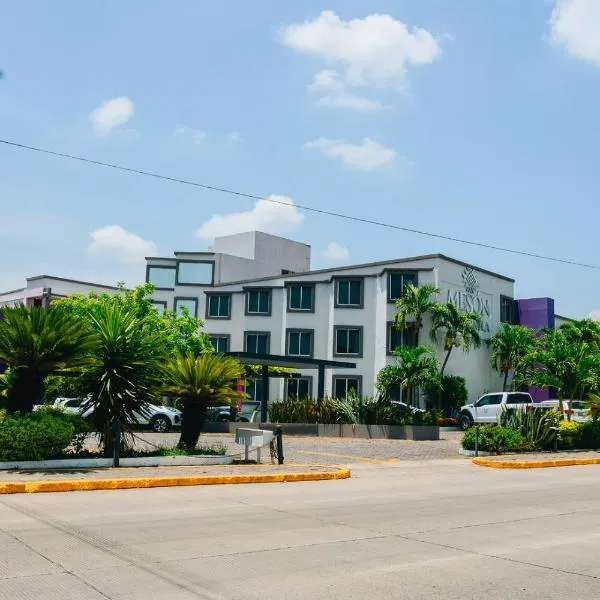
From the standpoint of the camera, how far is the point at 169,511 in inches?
438

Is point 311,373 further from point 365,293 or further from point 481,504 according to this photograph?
point 481,504

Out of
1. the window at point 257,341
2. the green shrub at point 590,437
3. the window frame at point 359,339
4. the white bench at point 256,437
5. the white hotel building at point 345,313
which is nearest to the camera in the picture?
the white bench at point 256,437

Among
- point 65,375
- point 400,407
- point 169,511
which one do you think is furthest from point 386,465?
point 400,407

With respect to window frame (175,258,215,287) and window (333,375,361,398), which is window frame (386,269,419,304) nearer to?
window (333,375,361,398)

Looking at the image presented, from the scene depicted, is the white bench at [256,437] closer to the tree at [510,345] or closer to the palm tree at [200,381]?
the palm tree at [200,381]

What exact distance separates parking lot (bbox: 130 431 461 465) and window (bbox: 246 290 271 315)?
2434 centimetres

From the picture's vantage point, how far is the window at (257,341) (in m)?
54.3

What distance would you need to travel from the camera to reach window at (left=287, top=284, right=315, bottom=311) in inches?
2085

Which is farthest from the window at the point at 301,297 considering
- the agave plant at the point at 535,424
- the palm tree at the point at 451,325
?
the agave plant at the point at 535,424

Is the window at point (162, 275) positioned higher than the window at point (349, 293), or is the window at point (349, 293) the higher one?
the window at point (162, 275)

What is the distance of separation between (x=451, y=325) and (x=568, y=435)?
862 inches

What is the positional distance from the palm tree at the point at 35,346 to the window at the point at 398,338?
1346 inches

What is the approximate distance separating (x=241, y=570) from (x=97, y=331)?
421 inches

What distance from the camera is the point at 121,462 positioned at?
16500mm
